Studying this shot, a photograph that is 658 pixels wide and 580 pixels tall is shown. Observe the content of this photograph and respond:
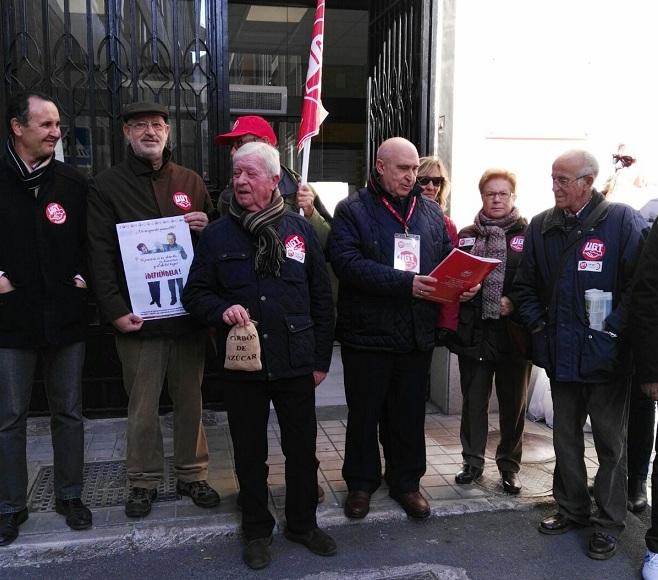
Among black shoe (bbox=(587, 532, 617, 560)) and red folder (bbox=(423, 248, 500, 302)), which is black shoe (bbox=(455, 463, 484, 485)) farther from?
red folder (bbox=(423, 248, 500, 302))

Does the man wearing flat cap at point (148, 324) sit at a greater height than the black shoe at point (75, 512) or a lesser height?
greater

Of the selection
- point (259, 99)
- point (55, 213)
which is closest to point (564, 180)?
point (55, 213)

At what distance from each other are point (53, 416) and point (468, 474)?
95.6 inches

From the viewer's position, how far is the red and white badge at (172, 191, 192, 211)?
370 centimetres

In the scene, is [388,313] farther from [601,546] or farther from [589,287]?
[601,546]

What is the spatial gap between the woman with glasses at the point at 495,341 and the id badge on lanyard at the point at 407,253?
0.49 m

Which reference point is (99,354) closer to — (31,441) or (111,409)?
(111,409)

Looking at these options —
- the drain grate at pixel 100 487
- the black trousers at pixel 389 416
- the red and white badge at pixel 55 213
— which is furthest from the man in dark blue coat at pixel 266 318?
the drain grate at pixel 100 487

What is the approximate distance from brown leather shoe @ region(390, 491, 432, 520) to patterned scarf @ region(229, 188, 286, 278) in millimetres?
1525

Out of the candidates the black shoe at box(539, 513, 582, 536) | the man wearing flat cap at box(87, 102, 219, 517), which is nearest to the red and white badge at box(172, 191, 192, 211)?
the man wearing flat cap at box(87, 102, 219, 517)

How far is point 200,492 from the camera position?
385cm

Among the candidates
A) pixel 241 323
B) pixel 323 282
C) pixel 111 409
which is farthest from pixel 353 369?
pixel 111 409

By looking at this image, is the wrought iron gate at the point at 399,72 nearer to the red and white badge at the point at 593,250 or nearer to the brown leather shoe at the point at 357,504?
the red and white badge at the point at 593,250

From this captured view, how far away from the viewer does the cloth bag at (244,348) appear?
3.09 m
